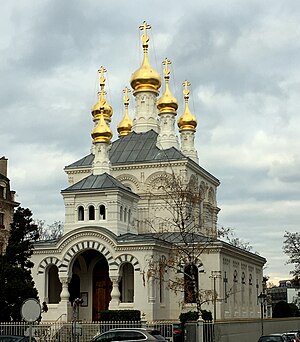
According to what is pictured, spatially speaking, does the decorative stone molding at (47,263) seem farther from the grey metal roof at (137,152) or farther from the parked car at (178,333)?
the parked car at (178,333)

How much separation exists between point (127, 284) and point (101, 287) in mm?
2551

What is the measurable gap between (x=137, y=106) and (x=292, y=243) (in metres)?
17.4

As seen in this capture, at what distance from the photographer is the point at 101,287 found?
2010 inches

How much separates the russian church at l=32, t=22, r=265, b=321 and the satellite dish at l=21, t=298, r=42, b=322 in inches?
912

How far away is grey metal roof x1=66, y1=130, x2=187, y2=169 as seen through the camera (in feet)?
180

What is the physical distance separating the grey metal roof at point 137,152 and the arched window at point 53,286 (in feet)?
32.7

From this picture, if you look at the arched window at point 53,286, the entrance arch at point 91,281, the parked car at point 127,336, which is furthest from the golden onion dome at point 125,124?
the parked car at point 127,336

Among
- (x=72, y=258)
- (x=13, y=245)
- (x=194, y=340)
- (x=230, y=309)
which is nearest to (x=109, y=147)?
(x=72, y=258)

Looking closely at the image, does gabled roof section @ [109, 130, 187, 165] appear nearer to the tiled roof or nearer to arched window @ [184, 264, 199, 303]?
the tiled roof

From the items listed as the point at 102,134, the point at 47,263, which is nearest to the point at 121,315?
the point at 47,263

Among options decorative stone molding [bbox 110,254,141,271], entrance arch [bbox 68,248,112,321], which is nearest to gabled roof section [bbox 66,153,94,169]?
entrance arch [bbox 68,248,112,321]

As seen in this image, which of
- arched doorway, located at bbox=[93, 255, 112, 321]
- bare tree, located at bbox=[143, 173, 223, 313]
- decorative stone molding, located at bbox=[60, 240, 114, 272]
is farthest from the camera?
arched doorway, located at bbox=[93, 255, 112, 321]

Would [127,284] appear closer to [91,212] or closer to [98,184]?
[91,212]

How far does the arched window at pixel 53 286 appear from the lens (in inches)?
1994
